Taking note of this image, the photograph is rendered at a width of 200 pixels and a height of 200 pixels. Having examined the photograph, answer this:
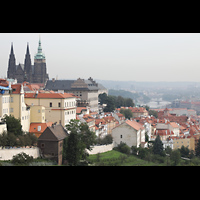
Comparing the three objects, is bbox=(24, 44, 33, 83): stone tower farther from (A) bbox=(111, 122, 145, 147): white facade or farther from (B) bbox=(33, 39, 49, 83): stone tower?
(A) bbox=(111, 122, 145, 147): white facade

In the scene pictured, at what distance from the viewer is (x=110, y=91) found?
63.8 meters

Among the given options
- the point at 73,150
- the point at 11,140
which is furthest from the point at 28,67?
the point at 11,140

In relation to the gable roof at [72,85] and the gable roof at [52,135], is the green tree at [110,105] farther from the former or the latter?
the gable roof at [52,135]

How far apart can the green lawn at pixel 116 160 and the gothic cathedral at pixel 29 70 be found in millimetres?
26229

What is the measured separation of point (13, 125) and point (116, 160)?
14.8 ft

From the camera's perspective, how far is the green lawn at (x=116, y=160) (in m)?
15.0

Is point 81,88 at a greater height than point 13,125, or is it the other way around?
point 81,88

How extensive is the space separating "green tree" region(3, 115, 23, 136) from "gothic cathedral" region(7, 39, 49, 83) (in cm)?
2882

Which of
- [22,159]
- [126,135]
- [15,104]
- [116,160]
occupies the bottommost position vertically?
[116,160]

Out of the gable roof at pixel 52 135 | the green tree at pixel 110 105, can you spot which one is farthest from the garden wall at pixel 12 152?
the green tree at pixel 110 105

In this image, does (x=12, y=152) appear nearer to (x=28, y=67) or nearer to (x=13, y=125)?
(x=13, y=125)

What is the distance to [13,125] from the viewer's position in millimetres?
13328
